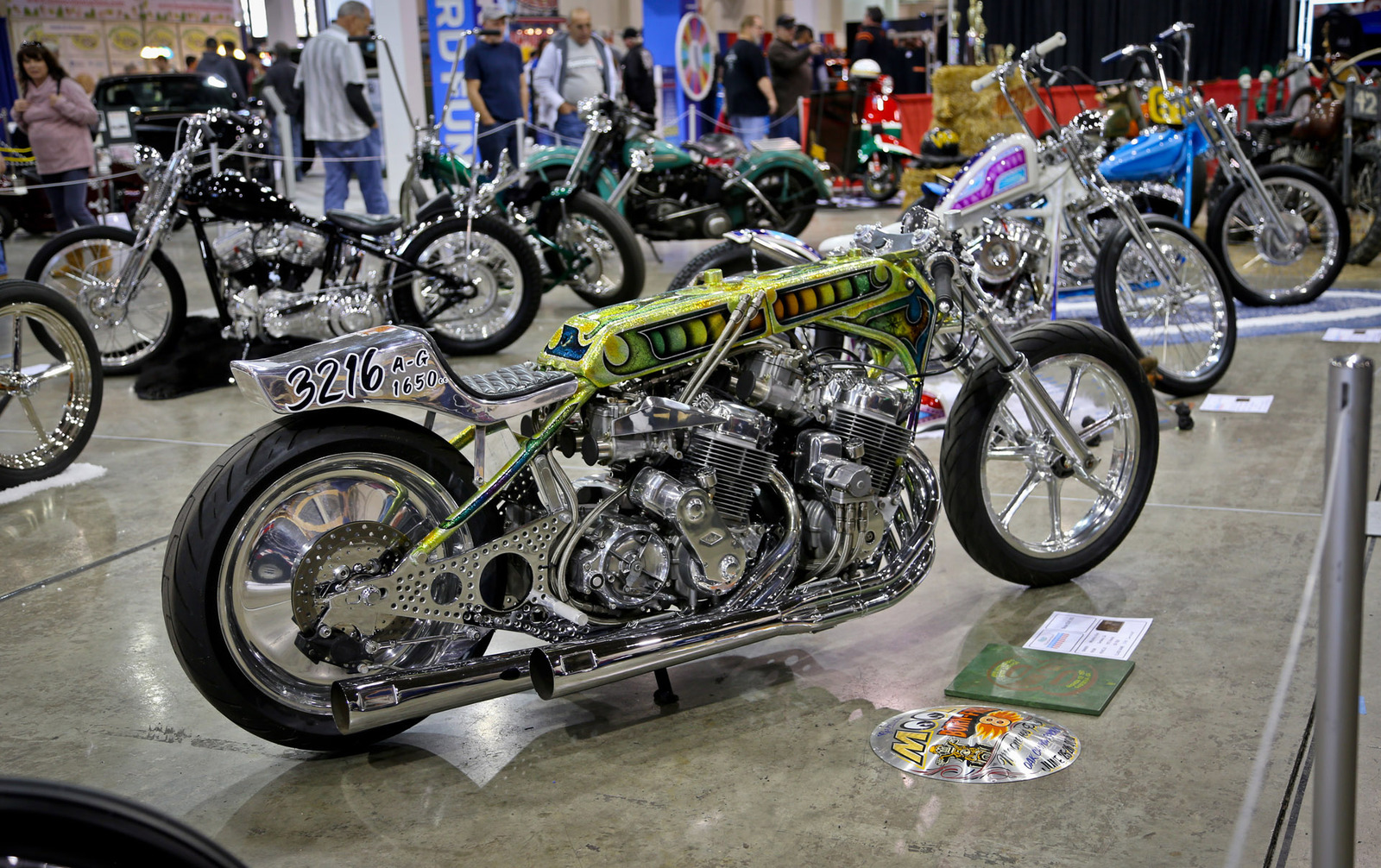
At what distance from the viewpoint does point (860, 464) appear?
3029mm

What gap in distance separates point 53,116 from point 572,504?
8064 millimetres

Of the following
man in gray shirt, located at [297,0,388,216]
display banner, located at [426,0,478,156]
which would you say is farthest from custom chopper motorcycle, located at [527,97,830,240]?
display banner, located at [426,0,478,156]

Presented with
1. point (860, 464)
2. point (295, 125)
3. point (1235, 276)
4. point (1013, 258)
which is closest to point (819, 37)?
point (295, 125)

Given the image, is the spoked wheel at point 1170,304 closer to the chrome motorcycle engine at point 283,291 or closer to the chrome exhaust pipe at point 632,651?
the chrome exhaust pipe at point 632,651

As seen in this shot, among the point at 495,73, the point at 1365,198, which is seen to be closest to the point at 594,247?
the point at 495,73

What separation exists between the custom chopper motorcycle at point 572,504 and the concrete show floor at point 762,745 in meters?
0.21

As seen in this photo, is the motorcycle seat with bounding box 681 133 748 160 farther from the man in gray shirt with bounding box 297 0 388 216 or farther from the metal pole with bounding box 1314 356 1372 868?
the metal pole with bounding box 1314 356 1372 868

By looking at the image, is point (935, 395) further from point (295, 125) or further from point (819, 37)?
point (819, 37)

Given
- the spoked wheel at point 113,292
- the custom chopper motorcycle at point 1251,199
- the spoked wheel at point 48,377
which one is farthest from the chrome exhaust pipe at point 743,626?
the spoked wheel at point 113,292

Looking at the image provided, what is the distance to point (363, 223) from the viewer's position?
6.79 meters

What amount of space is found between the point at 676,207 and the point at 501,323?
2.77 meters

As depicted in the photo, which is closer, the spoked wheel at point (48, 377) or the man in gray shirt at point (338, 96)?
the spoked wheel at point (48, 377)

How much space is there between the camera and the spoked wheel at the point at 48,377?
15.9 ft

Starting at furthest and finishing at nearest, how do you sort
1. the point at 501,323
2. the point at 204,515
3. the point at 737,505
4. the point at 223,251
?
the point at 501,323 < the point at 223,251 < the point at 737,505 < the point at 204,515
